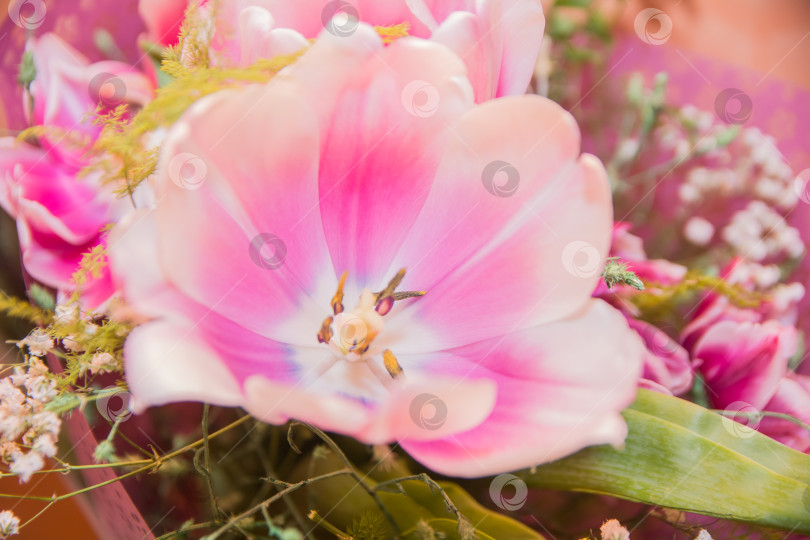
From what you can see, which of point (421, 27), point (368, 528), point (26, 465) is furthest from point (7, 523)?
point (421, 27)

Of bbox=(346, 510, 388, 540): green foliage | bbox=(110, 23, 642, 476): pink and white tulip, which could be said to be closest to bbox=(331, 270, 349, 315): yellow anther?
bbox=(110, 23, 642, 476): pink and white tulip

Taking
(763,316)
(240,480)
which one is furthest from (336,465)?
(763,316)

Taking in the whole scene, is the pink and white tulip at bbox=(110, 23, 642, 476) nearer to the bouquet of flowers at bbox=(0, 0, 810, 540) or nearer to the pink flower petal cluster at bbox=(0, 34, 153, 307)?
the bouquet of flowers at bbox=(0, 0, 810, 540)

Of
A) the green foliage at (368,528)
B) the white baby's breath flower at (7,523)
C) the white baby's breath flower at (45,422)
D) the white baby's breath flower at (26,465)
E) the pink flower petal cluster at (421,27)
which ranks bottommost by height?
the white baby's breath flower at (7,523)

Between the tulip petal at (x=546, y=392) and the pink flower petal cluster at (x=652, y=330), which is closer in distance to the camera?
the tulip petal at (x=546, y=392)

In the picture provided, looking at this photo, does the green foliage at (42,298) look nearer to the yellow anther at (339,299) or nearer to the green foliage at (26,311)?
the green foliage at (26,311)

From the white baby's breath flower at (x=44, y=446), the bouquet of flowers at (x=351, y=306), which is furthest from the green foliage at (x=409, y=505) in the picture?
the white baby's breath flower at (x=44, y=446)

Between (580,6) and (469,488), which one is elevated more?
(580,6)

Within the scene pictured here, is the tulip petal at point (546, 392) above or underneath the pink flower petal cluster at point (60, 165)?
above

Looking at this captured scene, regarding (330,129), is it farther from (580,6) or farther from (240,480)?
(580,6)
